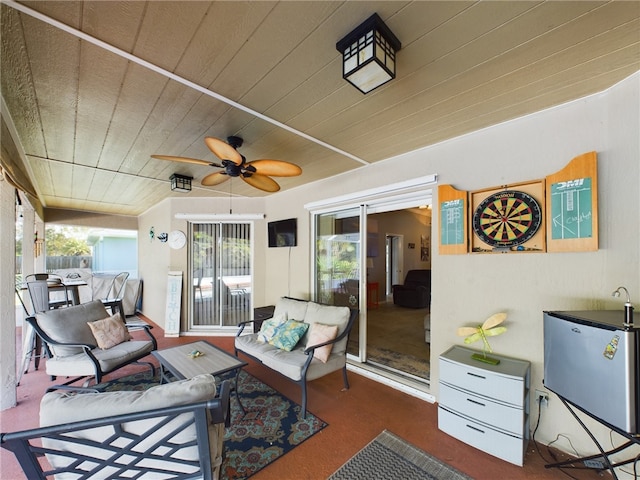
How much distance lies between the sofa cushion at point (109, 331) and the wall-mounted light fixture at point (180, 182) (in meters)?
1.81

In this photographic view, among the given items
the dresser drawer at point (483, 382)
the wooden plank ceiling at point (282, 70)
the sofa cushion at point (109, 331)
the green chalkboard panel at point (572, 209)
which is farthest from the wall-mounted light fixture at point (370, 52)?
the sofa cushion at point (109, 331)

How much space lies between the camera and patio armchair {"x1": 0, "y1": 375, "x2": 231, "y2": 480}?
3.59 ft

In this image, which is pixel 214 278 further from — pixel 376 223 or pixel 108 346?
pixel 376 223

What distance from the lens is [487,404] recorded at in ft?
6.45

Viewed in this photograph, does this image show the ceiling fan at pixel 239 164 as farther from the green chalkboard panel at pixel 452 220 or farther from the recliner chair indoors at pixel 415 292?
the recliner chair indoors at pixel 415 292

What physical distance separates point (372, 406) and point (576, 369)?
165cm

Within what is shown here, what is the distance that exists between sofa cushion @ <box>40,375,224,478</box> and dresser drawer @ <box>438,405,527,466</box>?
6.08ft

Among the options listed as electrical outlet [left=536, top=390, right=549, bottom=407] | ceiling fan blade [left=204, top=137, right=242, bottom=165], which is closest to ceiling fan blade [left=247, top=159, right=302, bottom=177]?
ceiling fan blade [left=204, top=137, right=242, bottom=165]

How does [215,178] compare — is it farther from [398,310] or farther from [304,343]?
[398,310]

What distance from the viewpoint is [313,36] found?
52.6 inches

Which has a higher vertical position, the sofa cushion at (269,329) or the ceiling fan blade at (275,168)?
the ceiling fan blade at (275,168)

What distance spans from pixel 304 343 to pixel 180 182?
8.98 ft

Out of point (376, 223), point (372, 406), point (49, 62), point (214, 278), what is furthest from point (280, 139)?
point (376, 223)

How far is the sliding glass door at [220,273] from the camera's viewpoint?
5.10 m
